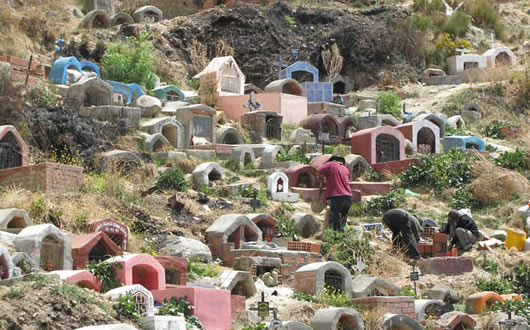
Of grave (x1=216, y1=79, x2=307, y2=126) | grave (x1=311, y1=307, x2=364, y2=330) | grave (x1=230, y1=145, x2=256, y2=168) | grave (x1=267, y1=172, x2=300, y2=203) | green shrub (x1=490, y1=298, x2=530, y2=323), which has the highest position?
grave (x1=216, y1=79, x2=307, y2=126)

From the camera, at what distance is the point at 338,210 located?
24.5 metres

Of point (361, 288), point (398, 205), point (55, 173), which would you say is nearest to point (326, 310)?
point (361, 288)

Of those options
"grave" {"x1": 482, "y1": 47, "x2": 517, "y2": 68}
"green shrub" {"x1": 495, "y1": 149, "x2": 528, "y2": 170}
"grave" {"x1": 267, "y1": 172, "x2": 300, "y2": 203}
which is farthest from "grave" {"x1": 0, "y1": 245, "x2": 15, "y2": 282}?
"grave" {"x1": 482, "y1": 47, "x2": 517, "y2": 68}

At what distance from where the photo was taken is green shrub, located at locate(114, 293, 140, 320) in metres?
16.0

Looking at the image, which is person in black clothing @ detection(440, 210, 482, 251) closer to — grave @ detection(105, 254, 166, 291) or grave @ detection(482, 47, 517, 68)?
grave @ detection(105, 254, 166, 291)

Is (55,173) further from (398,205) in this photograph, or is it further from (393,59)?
(393,59)

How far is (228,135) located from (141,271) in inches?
656

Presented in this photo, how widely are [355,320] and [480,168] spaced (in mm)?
13077

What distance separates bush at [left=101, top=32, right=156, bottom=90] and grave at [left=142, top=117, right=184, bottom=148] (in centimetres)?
679

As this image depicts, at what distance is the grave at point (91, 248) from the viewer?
18.0 m

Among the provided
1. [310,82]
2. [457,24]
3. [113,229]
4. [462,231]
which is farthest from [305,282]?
[457,24]

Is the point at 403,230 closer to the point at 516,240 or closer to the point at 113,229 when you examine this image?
the point at 516,240

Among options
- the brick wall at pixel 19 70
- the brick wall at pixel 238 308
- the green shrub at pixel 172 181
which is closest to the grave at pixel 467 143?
the green shrub at pixel 172 181

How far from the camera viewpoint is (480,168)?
29.9 metres
